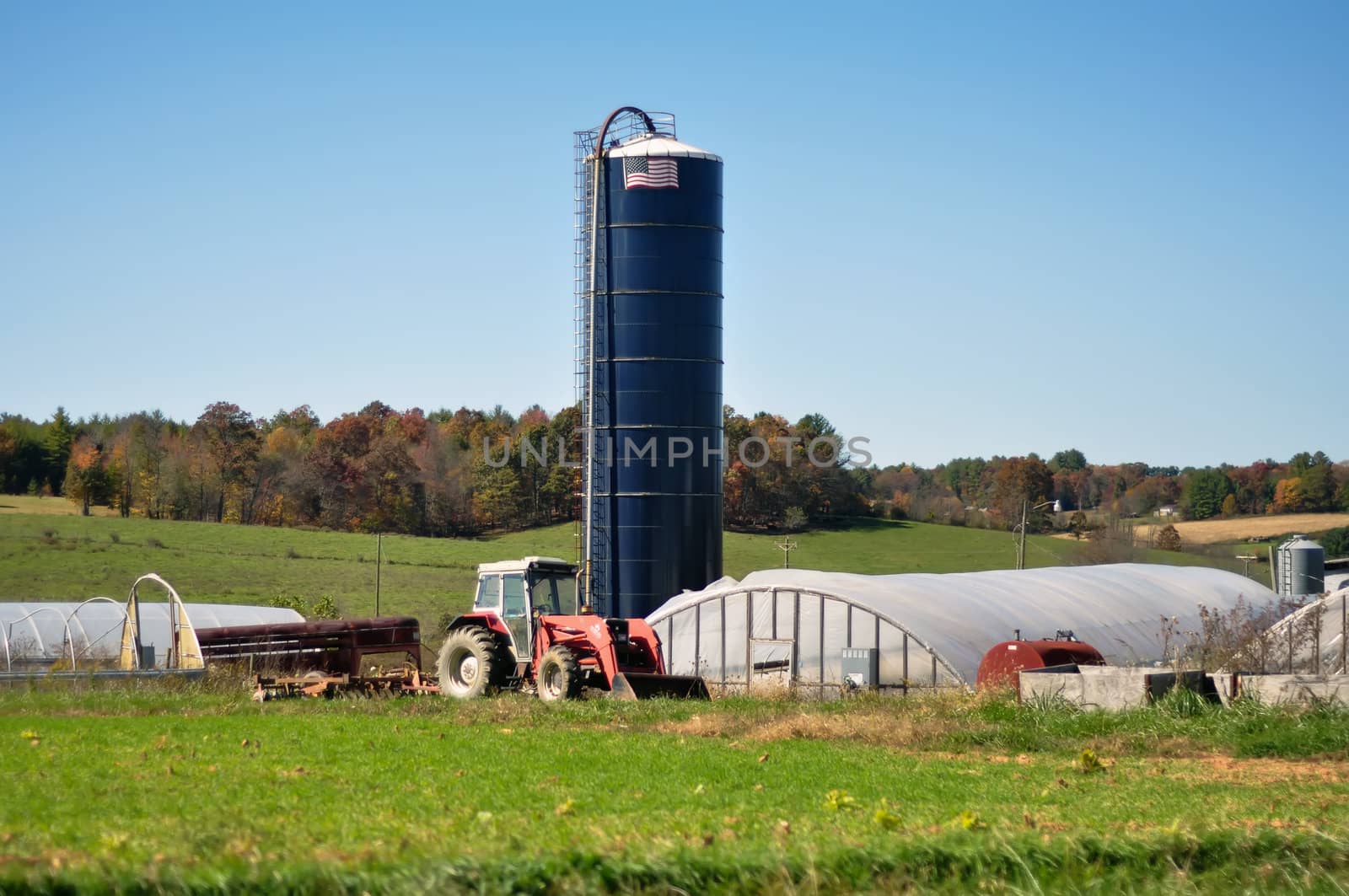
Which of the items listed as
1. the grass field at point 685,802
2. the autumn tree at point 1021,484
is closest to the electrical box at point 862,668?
the grass field at point 685,802

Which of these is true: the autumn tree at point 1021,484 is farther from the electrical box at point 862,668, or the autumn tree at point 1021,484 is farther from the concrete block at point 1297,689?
the concrete block at point 1297,689

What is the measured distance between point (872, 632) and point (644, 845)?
1788 cm

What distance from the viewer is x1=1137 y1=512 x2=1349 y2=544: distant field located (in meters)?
89.7

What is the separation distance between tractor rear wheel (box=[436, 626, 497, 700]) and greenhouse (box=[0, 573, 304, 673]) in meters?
7.04

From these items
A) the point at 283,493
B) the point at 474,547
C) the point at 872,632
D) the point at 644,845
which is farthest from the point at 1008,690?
the point at 283,493

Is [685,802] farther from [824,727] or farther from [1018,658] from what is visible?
[1018,658]

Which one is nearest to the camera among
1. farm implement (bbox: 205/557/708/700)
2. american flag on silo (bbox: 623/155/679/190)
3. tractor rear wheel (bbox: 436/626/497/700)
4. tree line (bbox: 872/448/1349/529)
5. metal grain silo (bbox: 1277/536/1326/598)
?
farm implement (bbox: 205/557/708/700)

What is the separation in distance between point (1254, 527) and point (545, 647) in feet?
273

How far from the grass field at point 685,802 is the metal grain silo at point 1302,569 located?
25281 millimetres

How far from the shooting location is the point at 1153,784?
40.1 feet

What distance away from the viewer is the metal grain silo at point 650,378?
1271 inches

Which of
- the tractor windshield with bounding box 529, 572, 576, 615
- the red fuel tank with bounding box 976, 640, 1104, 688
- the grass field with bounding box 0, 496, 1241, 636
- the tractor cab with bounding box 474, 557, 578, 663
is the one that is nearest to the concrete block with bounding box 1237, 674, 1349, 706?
the red fuel tank with bounding box 976, 640, 1104, 688

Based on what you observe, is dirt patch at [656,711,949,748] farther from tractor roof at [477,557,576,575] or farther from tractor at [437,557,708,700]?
tractor roof at [477,557,576,575]

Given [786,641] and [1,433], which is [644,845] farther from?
[1,433]
